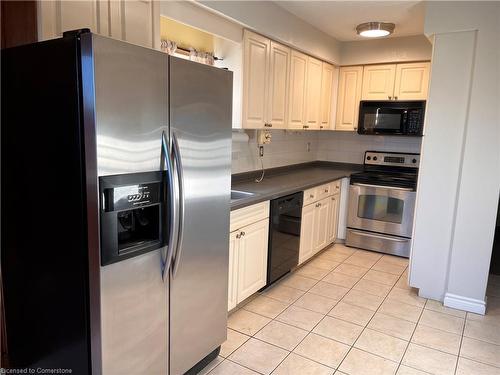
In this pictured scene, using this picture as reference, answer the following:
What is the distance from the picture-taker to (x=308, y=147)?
4.92 metres

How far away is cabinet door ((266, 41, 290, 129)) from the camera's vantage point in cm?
322

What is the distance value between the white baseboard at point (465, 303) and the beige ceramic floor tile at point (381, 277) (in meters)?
0.51

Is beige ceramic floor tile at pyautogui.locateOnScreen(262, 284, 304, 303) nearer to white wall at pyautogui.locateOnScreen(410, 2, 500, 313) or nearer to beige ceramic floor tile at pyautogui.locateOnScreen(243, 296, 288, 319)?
beige ceramic floor tile at pyautogui.locateOnScreen(243, 296, 288, 319)

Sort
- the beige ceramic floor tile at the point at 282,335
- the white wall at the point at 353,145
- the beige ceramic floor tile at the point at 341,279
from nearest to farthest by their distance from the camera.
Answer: the beige ceramic floor tile at the point at 282,335
the beige ceramic floor tile at the point at 341,279
the white wall at the point at 353,145

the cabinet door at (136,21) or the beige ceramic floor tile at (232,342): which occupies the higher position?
the cabinet door at (136,21)

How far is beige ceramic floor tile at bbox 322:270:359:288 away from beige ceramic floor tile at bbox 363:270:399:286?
0.50 ft

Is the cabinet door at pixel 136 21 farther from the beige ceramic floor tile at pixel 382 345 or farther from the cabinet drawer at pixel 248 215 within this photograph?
the beige ceramic floor tile at pixel 382 345

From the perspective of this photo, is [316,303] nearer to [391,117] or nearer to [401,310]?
[401,310]

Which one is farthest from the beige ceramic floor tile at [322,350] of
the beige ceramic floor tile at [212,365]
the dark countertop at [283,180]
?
the dark countertop at [283,180]

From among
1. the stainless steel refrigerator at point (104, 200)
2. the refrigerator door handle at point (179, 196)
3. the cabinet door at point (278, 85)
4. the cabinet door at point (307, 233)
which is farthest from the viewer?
the cabinet door at point (307, 233)

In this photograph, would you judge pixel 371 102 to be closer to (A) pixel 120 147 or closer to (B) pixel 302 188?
(B) pixel 302 188

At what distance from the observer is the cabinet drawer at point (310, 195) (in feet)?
11.4

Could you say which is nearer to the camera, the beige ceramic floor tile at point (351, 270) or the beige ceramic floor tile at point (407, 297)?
the beige ceramic floor tile at point (407, 297)

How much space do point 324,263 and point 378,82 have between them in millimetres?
2233
